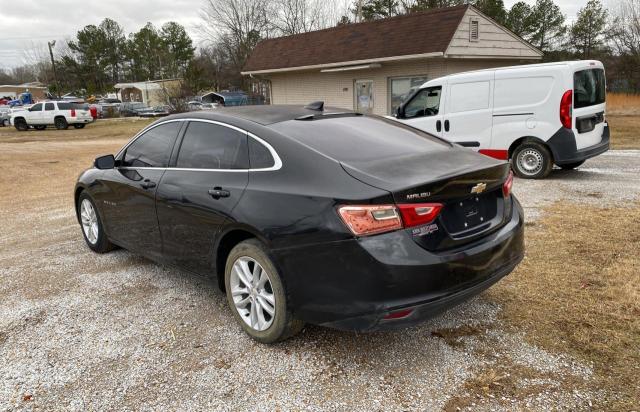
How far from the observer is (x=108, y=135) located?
25.8 m

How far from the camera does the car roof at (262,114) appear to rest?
364 cm

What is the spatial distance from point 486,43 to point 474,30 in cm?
87

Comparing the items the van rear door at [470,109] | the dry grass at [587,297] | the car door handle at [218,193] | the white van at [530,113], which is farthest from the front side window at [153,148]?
the white van at [530,113]

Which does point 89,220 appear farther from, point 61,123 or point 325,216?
point 61,123

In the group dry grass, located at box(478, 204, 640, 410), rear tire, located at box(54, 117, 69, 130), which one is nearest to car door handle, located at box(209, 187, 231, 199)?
dry grass, located at box(478, 204, 640, 410)

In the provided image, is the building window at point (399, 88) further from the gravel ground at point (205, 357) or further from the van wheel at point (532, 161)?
the gravel ground at point (205, 357)

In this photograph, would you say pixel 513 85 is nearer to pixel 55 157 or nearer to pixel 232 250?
pixel 232 250

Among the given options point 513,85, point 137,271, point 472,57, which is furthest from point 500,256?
point 472,57

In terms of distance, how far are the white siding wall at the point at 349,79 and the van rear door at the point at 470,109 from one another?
8.62 meters

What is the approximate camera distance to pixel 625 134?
15.3 meters

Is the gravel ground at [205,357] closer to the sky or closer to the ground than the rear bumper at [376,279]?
closer to the ground

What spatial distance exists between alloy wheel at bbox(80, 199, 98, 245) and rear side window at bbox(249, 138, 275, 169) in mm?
2690

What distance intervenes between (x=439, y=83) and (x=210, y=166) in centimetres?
695

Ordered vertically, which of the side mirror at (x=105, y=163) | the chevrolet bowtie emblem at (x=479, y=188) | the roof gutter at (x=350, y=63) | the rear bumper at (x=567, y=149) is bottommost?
the rear bumper at (x=567, y=149)
